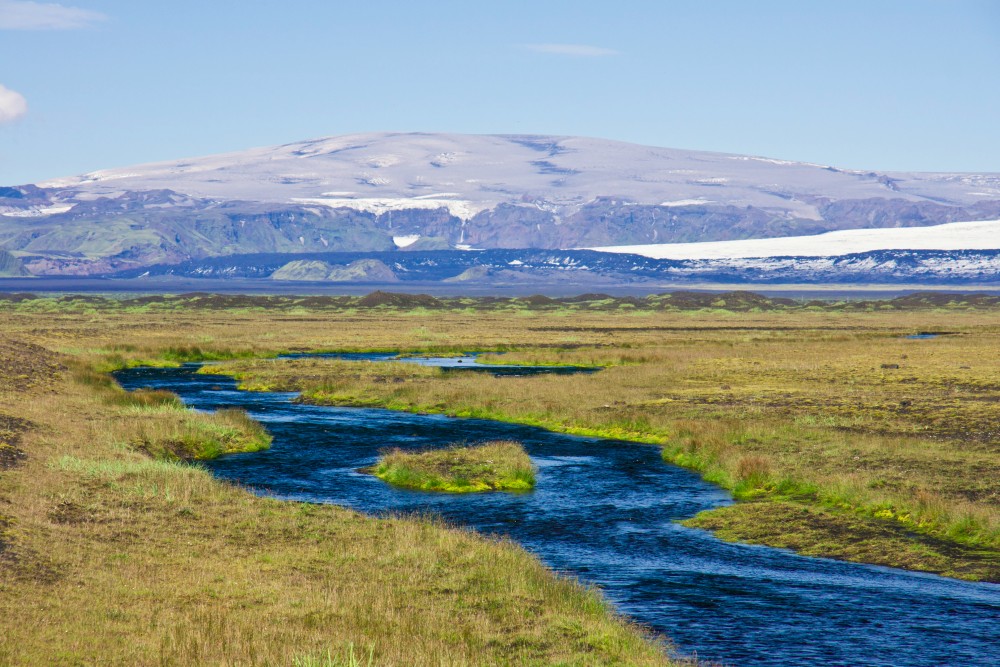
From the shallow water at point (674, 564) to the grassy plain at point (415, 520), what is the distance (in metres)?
1.56

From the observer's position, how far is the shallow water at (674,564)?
20672 millimetres

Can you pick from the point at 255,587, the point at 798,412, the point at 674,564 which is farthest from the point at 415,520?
the point at 798,412

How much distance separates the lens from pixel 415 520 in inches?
1133

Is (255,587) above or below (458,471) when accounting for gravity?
above

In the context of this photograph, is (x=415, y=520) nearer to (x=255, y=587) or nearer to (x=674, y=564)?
(x=674, y=564)

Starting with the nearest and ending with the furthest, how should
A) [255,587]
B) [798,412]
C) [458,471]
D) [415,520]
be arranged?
[255,587], [415,520], [458,471], [798,412]

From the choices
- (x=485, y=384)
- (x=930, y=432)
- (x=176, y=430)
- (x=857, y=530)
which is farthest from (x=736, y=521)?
(x=485, y=384)

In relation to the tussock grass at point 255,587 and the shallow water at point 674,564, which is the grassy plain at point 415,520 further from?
the shallow water at point 674,564

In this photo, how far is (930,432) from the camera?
43.0 m

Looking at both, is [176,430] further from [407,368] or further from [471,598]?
[407,368]

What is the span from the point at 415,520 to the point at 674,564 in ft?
23.4

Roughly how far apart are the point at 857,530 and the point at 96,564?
791 inches

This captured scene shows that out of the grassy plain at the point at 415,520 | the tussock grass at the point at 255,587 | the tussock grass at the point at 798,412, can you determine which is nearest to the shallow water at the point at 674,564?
the grassy plain at the point at 415,520

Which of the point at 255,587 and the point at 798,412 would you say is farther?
the point at 798,412
